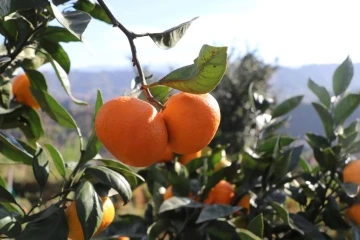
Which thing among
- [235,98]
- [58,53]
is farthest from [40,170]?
[235,98]

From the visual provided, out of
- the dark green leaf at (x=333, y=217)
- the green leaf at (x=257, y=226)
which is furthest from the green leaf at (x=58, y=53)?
the dark green leaf at (x=333, y=217)

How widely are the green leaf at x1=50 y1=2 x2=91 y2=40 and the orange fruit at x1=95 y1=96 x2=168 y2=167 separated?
0.07 m

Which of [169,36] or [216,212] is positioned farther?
[216,212]

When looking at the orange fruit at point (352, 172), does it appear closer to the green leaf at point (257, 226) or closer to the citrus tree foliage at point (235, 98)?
the green leaf at point (257, 226)

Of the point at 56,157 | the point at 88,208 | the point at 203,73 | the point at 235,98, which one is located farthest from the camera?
the point at 235,98

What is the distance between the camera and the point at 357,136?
2.80 ft

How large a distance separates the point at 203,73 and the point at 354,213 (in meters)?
0.47

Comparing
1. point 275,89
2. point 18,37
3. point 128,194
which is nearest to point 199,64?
point 128,194

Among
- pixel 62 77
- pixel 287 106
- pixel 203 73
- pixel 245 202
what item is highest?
pixel 203 73

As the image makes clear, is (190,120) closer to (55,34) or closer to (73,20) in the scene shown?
(73,20)

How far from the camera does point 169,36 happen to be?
0.46 m

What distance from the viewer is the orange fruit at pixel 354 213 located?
75cm

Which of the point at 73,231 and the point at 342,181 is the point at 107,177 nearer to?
the point at 73,231

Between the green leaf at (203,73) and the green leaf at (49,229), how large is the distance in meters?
0.22
